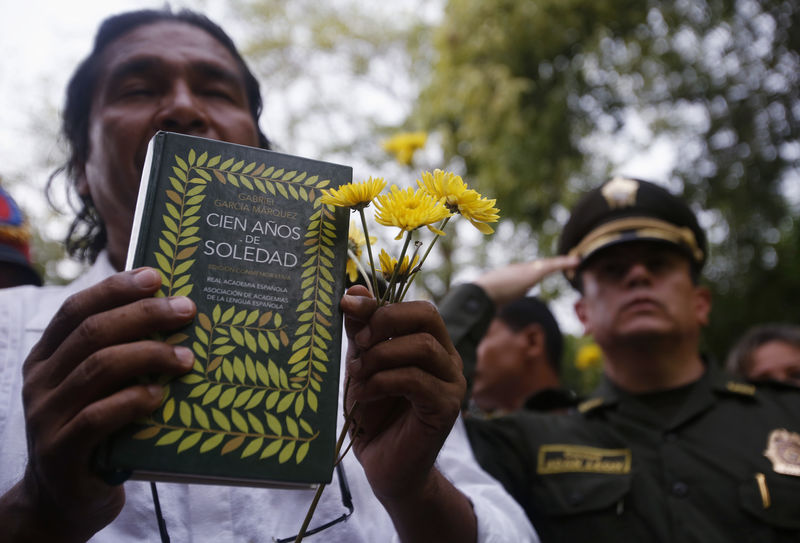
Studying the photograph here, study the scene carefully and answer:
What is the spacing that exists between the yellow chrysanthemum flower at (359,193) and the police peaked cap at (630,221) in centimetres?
230

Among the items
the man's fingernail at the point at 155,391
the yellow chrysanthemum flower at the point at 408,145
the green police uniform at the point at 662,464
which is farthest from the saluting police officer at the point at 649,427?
the man's fingernail at the point at 155,391

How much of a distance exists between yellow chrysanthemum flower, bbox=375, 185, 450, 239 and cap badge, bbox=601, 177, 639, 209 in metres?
2.50

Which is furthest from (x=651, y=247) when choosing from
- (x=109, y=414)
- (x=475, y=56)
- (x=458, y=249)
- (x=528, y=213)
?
(x=458, y=249)

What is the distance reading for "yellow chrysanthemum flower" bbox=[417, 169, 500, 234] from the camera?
120 centimetres

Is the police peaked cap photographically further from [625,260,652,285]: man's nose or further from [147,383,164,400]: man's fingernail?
[147,383,164,400]: man's fingernail

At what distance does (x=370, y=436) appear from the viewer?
141 cm

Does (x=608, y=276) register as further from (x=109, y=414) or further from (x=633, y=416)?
(x=109, y=414)

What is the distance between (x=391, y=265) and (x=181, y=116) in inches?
35.2

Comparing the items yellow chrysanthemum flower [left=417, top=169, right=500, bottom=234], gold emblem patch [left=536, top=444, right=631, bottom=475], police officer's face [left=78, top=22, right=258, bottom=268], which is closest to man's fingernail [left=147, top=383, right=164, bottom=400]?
yellow chrysanthemum flower [left=417, top=169, right=500, bottom=234]

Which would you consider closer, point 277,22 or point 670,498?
point 670,498

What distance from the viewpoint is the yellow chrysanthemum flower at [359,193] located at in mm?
1175

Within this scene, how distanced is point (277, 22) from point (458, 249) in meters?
5.90

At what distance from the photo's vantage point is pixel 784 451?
2777mm

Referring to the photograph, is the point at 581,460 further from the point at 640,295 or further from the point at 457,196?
the point at 457,196
